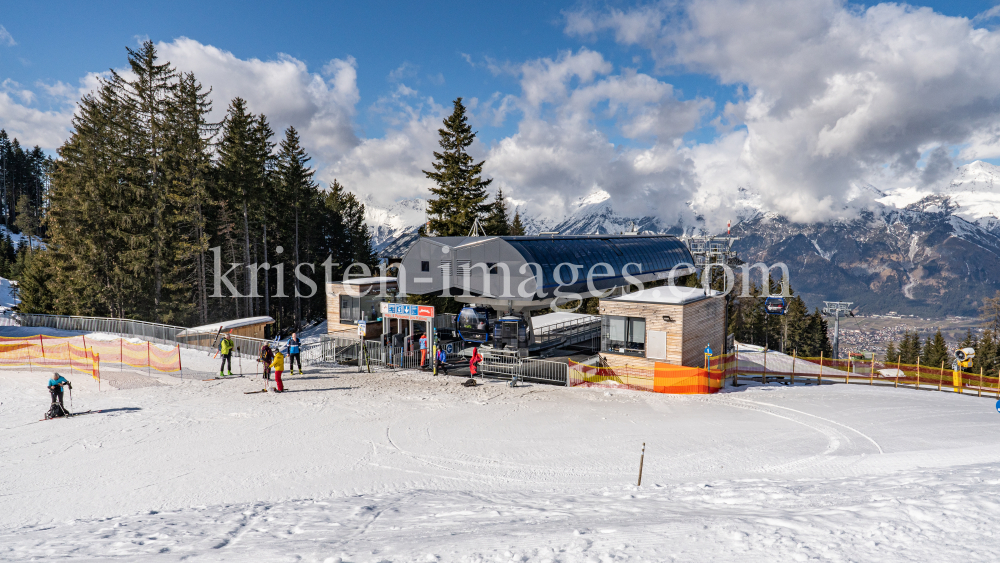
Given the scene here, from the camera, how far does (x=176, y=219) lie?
112 ft

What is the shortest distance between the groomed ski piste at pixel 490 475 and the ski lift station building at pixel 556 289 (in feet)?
9.36

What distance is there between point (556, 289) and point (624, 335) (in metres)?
7.22

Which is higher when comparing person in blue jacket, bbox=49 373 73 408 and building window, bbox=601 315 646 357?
building window, bbox=601 315 646 357

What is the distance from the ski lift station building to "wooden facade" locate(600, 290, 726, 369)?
40 mm

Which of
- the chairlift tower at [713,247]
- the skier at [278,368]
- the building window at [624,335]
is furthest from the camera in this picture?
the chairlift tower at [713,247]

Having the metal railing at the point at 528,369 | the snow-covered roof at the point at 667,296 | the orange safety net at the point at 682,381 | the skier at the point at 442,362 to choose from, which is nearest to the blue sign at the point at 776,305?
the snow-covered roof at the point at 667,296

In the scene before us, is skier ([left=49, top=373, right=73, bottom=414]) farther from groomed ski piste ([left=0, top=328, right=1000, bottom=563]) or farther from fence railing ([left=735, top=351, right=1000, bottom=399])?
fence railing ([left=735, top=351, right=1000, bottom=399])

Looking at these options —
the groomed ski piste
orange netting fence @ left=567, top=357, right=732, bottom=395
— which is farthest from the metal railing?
the groomed ski piste

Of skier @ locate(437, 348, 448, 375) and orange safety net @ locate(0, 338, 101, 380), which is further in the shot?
orange safety net @ locate(0, 338, 101, 380)

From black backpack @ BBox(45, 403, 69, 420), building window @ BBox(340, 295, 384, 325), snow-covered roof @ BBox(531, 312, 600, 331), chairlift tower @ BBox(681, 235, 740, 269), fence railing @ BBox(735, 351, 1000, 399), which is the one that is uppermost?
chairlift tower @ BBox(681, 235, 740, 269)

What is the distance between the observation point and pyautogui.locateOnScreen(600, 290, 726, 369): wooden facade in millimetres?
20312

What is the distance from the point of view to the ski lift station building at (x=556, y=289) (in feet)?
68.2

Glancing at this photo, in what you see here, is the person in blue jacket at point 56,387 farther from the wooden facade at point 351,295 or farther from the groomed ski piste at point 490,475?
the wooden facade at point 351,295

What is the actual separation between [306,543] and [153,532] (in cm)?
260
